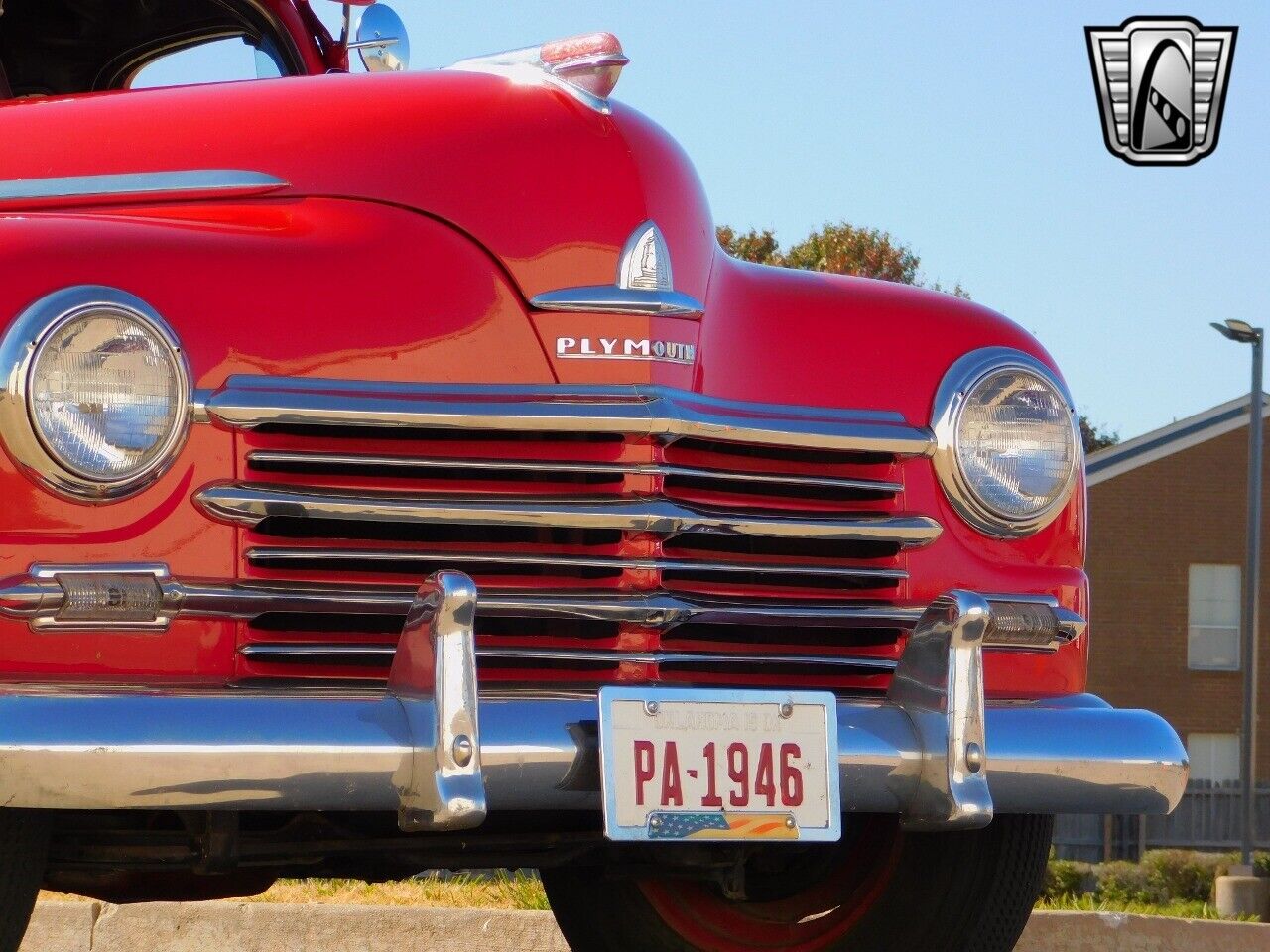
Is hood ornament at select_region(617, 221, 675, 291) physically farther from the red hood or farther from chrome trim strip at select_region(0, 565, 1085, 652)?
chrome trim strip at select_region(0, 565, 1085, 652)

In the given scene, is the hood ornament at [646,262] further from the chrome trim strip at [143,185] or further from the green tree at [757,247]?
the green tree at [757,247]

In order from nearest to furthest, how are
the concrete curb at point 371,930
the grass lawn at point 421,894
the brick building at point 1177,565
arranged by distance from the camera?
1. the concrete curb at point 371,930
2. the grass lawn at point 421,894
3. the brick building at point 1177,565

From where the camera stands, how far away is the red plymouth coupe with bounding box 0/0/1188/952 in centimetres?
275

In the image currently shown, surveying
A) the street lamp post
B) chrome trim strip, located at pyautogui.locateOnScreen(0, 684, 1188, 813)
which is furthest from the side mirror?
the street lamp post

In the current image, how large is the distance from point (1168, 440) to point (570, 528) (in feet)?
91.4

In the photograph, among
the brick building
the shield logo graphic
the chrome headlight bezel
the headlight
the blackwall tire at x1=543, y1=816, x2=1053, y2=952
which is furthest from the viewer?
the brick building

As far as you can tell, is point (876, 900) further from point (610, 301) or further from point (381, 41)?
point (381, 41)

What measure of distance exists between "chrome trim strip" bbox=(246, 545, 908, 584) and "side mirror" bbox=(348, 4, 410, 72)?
80.2 inches

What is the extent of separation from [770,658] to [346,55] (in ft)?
7.43

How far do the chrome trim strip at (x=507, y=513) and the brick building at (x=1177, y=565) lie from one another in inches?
1067

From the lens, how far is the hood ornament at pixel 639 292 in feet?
10.3

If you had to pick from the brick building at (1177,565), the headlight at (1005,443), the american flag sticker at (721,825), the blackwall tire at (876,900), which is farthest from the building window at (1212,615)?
the american flag sticker at (721,825)

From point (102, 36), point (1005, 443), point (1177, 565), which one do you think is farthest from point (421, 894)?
point (1177, 565)

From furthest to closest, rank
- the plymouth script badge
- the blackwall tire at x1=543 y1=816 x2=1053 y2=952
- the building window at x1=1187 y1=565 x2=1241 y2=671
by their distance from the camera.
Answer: the building window at x1=1187 y1=565 x2=1241 y2=671, the blackwall tire at x1=543 y1=816 x2=1053 y2=952, the plymouth script badge
